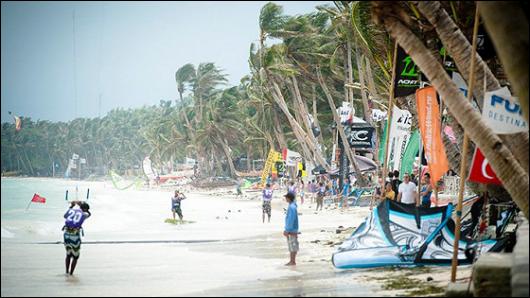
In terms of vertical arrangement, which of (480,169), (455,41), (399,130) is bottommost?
(480,169)

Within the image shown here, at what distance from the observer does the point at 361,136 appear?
35.3 metres

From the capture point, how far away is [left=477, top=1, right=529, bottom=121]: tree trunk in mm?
7109

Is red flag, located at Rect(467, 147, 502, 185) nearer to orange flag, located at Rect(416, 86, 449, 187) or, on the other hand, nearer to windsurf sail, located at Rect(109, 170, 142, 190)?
orange flag, located at Rect(416, 86, 449, 187)

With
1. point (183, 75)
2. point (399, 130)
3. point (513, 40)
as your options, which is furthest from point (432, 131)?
point (183, 75)

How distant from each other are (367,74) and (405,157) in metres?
20.6

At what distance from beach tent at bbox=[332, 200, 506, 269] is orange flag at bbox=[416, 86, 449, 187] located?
75 cm

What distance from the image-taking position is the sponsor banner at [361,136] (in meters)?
35.2

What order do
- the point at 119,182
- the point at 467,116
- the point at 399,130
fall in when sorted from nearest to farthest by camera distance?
1. the point at 467,116
2. the point at 399,130
3. the point at 119,182

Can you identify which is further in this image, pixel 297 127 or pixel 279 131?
pixel 279 131

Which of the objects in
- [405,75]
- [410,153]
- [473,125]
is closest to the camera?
[473,125]

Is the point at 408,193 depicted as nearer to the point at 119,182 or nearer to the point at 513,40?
the point at 513,40

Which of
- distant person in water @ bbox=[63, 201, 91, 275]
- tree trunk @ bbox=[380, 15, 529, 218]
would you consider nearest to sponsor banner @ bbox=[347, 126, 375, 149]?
distant person in water @ bbox=[63, 201, 91, 275]

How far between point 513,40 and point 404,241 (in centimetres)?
660

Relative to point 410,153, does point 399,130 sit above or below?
above
